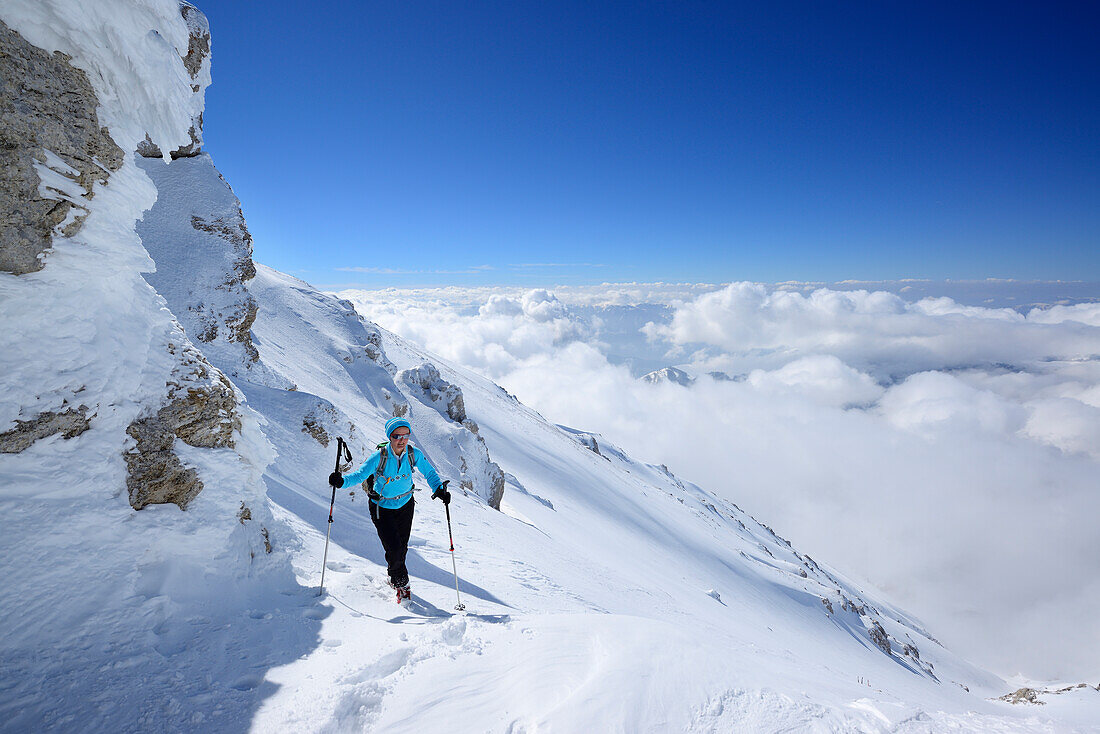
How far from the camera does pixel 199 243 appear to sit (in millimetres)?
15258

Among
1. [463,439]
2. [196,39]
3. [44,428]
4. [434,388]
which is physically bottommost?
[463,439]

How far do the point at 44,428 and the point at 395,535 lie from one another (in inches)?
162

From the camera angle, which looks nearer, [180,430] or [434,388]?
[180,430]

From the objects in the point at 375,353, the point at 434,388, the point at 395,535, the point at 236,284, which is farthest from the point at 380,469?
the point at 375,353

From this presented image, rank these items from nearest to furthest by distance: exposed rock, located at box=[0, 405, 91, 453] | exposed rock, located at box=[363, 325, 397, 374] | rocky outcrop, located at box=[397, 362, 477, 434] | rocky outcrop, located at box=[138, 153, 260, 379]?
exposed rock, located at box=[0, 405, 91, 453]
rocky outcrop, located at box=[138, 153, 260, 379]
exposed rock, located at box=[363, 325, 397, 374]
rocky outcrop, located at box=[397, 362, 477, 434]

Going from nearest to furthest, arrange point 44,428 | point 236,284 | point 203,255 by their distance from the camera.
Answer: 1. point 44,428
2. point 203,255
3. point 236,284

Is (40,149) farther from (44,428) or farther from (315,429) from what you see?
(315,429)

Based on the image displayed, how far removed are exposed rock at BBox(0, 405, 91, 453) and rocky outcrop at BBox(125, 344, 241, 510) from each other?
52cm

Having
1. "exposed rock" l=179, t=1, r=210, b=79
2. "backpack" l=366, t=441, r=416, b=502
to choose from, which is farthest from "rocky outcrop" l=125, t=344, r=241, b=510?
"exposed rock" l=179, t=1, r=210, b=79

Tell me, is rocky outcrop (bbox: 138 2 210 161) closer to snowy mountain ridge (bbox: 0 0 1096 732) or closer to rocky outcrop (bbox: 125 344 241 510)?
snowy mountain ridge (bbox: 0 0 1096 732)

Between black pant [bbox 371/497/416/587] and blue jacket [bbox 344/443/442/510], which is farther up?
blue jacket [bbox 344/443/442/510]

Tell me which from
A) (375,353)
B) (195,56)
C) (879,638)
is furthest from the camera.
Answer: (879,638)

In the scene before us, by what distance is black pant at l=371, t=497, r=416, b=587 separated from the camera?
263 inches

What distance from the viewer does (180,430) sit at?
5.89 metres
